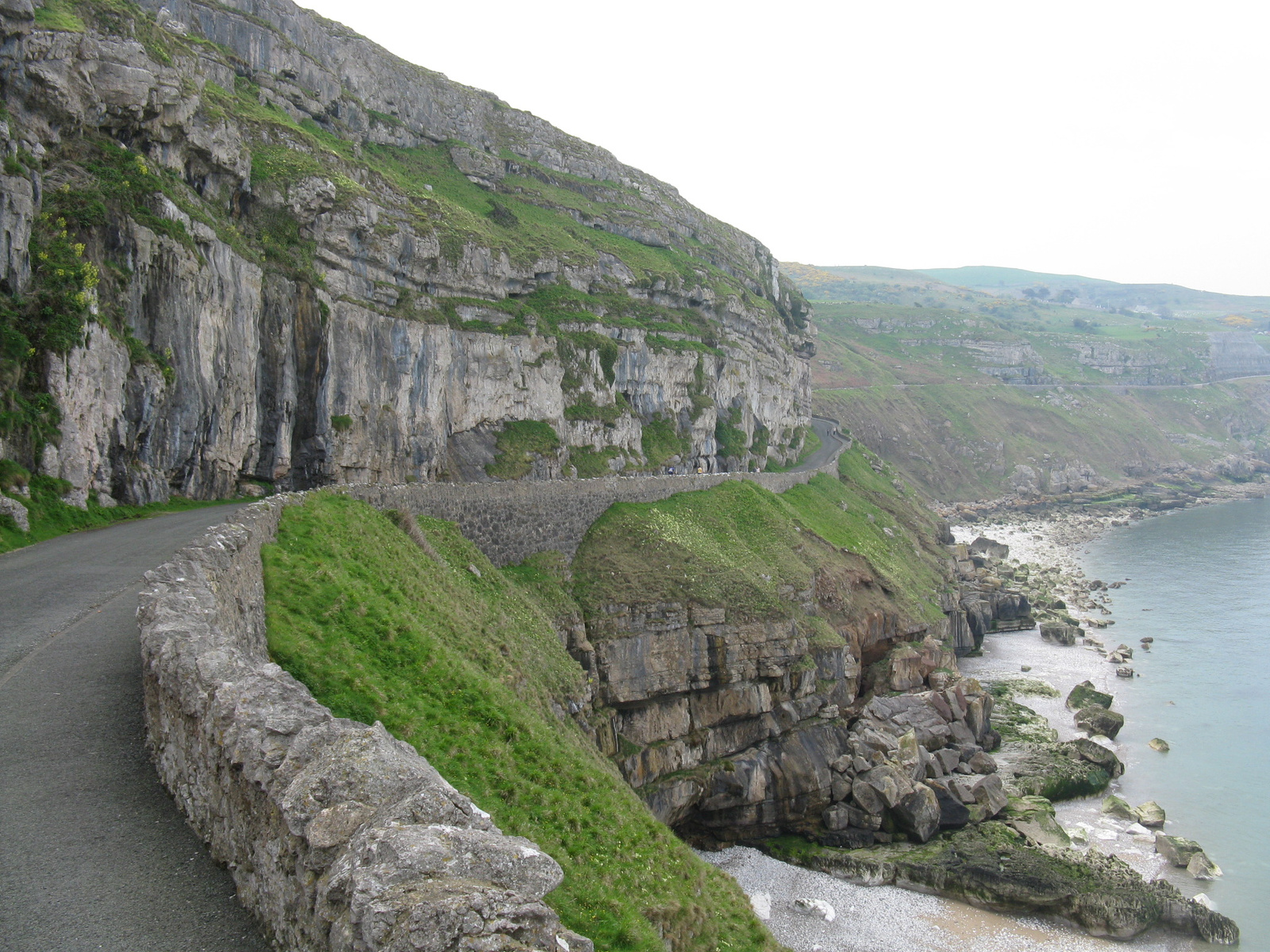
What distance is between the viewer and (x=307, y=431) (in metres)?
41.3

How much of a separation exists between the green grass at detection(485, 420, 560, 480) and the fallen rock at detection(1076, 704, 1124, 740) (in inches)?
1510

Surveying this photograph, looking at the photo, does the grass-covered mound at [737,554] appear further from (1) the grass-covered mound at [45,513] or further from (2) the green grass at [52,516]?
(1) the grass-covered mound at [45,513]

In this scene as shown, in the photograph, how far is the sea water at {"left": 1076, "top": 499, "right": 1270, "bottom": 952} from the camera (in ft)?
109

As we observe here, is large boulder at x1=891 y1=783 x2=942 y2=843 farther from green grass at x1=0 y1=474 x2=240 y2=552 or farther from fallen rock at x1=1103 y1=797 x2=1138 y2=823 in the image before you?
green grass at x1=0 y1=474 x2=240 y2=552

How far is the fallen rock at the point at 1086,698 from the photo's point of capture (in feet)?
154

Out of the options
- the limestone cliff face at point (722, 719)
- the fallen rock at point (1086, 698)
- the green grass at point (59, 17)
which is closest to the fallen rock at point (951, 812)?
the limestone cliff face at point (722, 719)

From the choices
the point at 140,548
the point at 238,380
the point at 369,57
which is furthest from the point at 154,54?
the point at 369,57

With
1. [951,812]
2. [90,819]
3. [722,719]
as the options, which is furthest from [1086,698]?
[90,819]

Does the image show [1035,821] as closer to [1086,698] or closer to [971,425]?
[1086,698]

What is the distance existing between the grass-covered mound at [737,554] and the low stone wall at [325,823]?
81.0 ft

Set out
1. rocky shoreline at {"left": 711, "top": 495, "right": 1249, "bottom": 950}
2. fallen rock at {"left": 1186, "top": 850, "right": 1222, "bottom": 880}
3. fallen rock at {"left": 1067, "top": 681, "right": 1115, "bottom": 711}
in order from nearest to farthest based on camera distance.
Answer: rocky shoreline at {"left": 711, "top": 495, "right": 1249, "bottom": 950} → fallen rock at {"left": 1186, "top": 850, "right": 1222, "bottom": 880} → fallen rock at {"left": 1067, "top": 681, "right": 1115, "bottom": 711}

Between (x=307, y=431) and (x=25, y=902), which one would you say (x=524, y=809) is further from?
(x=307, y=431)

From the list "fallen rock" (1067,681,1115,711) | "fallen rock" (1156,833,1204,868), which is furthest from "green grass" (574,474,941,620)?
"fallen rock" (1156,833,1204,868)

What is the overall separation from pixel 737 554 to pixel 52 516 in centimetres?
2971
